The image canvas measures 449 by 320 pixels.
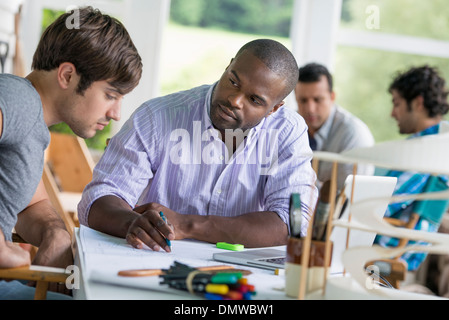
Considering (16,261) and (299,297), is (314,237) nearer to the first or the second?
(299,297)

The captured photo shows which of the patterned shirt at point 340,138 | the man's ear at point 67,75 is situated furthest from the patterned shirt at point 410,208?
the man's ear at point 67,75

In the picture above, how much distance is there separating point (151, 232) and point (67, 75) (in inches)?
18.4

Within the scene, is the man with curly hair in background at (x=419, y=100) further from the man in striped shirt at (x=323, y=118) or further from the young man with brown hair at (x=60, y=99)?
the young man with brown hair at (x=60, y=99)

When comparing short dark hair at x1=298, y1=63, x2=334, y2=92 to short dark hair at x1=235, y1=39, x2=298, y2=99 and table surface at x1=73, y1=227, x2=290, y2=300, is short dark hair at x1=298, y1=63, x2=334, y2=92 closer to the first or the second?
short dark hair at x1=235, y1=39, x2=298, y2=99

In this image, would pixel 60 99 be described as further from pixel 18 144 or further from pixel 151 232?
pixel 151 232

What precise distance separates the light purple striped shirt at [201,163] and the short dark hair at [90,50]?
0.32 meters

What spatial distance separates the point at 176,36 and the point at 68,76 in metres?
3.14

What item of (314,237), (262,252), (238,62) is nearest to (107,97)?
(238,62)

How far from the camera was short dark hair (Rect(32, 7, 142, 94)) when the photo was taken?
151cm

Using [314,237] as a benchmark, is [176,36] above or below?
above

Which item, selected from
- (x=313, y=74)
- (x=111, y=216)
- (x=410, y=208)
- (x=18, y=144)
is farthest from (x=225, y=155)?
(x=313, y=74)

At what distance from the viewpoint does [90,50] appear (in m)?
1.51

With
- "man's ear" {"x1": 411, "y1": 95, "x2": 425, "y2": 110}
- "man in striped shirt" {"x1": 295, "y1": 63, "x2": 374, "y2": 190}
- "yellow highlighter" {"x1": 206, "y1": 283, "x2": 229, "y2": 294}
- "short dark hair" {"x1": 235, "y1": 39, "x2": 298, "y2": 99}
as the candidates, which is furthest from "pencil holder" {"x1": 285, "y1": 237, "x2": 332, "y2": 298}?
"man's ear" {"x1": 411, "y1": 95, "x2": 425, "y2": 110}

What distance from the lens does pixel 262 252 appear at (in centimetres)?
151
